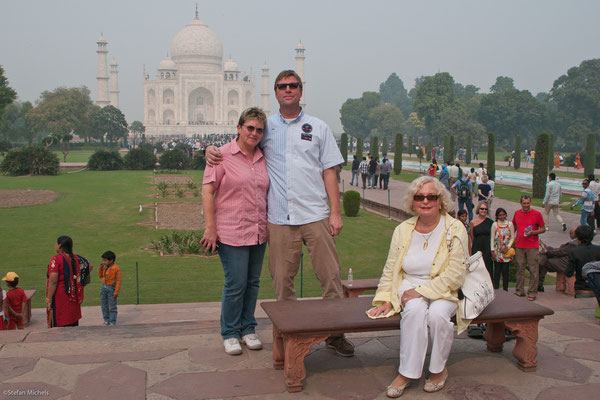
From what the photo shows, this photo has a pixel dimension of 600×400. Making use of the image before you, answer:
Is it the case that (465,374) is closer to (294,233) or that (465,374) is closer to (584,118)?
(294,233)

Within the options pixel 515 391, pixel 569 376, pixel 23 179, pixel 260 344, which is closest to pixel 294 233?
pixel 260 344

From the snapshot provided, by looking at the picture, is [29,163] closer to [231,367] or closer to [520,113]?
[231,367]

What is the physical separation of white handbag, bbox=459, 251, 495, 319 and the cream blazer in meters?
0.04

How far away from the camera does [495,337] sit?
3.21 metres

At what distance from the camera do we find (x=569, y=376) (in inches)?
113

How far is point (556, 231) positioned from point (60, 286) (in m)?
8.78

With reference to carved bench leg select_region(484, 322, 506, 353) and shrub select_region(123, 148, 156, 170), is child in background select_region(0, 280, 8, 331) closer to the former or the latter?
carved bench leg select_region(484, 322, 506, 353)

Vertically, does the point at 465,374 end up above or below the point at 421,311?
Answer: below

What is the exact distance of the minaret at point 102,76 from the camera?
5938 cm

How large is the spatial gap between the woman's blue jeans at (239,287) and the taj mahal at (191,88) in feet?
188

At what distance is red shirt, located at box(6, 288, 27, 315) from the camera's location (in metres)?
4.61

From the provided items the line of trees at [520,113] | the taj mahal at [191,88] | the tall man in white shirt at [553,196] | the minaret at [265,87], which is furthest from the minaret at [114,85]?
the tall man in white shirt at [553,196]

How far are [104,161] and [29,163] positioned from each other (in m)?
3.90

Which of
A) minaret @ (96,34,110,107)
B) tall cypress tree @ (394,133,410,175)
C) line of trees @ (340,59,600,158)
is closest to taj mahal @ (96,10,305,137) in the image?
minaret @ (96,34,110,107)
